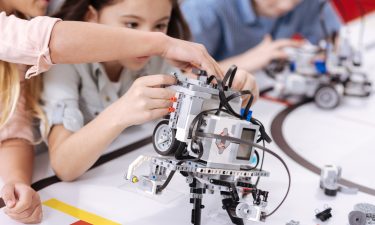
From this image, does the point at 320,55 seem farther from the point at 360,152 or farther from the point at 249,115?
the point at 249,115

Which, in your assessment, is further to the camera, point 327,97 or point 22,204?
point 327,97

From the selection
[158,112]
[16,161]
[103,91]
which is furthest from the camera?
[103,91]

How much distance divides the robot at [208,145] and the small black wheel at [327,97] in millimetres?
685

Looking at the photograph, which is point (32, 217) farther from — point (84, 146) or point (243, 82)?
point (243, 82)

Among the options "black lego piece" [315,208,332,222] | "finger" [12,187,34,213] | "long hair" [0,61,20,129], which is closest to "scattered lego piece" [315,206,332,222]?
"black lego piece" [315,208,332,222]

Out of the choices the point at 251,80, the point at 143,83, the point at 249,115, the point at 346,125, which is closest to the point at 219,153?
the point at 249,115

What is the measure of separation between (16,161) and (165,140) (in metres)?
0.31

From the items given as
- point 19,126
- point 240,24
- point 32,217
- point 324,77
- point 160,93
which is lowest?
point 32,217

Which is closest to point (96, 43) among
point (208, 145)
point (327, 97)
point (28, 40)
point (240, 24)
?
point (28, 40)

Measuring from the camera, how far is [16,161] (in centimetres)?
83

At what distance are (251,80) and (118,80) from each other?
332 millimetres

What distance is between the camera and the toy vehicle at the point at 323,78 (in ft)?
4.36

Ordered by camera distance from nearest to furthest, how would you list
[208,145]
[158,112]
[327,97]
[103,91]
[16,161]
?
1. [208,145]
2. [158,112]
3. [16,161]
4. [103,91]
5. [327,97]

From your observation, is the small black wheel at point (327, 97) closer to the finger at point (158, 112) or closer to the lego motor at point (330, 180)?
the lego motor at point (330, 180)
